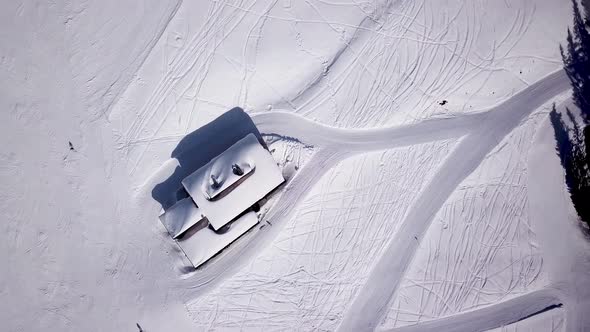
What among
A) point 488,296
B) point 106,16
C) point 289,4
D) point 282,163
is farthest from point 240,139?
point 488,296

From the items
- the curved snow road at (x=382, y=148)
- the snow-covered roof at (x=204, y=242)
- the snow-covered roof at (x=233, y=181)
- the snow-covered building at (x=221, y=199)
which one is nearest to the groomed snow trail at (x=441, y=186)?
the curved snow road at (x=382, y=148)

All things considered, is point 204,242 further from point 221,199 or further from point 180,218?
point 221,199

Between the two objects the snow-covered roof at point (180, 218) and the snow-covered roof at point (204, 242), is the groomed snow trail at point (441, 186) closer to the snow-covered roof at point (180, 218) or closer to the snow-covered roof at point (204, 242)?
the snow-covered roof at point (204, 242)

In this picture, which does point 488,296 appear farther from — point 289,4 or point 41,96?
point 41,96

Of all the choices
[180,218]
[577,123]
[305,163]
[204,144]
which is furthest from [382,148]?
[180,218]

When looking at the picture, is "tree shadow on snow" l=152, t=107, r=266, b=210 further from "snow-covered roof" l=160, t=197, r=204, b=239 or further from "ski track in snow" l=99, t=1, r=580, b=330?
"snow-covered roof" l=160, t=197, r=204, b=239
